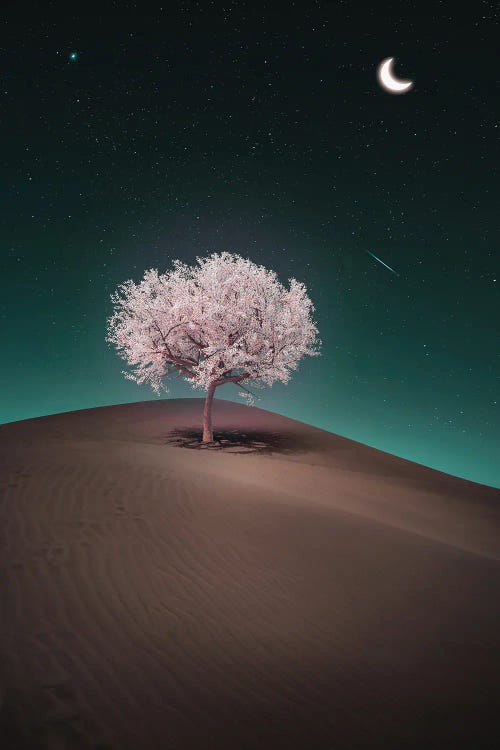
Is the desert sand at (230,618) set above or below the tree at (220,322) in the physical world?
below

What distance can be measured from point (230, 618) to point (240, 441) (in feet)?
55.7

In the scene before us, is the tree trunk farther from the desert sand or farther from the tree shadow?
the desert sand

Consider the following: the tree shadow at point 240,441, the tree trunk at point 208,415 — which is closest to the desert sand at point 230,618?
the tree shadow at point 240,441

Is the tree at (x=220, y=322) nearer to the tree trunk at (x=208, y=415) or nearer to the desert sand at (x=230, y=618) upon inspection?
A: the tree trunk at (x=208, y=415)

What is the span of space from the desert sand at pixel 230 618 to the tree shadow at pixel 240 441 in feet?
27.1

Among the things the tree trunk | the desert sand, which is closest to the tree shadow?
the tree trunk

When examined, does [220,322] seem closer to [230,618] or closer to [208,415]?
[208,415]

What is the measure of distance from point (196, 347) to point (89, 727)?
18068 millimetres

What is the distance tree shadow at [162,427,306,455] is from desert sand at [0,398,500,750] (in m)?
8.27

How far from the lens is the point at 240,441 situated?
21.8m

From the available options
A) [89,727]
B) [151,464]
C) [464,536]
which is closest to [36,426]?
[151,464]

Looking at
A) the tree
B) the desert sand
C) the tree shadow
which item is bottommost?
the desert sand

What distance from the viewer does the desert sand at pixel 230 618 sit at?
3.29m

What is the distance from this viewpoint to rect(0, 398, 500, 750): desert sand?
10.8ft
